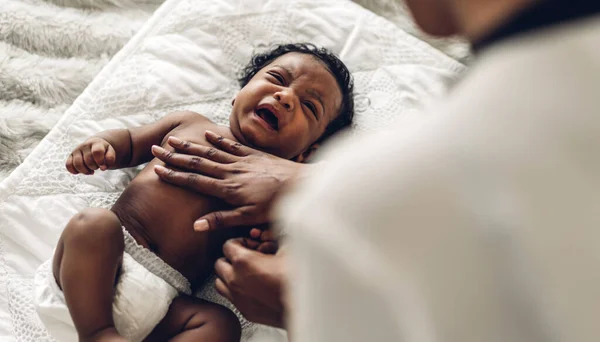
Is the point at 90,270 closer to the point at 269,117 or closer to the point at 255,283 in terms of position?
the point at 255,283

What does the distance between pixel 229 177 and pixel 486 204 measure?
63cm

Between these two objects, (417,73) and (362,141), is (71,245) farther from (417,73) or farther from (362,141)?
(417,73)

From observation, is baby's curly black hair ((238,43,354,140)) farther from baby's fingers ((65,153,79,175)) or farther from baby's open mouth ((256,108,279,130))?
baby's fingers ((65,153,79,175))

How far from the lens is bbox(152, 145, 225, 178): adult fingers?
2.94 feet

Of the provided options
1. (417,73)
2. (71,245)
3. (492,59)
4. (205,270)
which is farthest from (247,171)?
(492,59)

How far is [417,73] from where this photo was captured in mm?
1194

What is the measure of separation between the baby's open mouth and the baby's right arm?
0.40 feet

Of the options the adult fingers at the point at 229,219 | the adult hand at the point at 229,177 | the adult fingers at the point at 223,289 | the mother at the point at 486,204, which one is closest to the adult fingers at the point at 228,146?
the adult hand at the point at 229,177

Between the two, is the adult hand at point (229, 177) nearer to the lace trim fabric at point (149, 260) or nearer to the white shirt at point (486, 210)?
the lace trim fabric at point (149, 260)

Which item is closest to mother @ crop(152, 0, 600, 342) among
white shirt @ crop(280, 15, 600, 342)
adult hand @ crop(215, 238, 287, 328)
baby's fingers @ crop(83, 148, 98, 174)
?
white shirt @ crop(280, 15, 600, 342)

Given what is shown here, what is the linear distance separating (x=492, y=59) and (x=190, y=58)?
3.00 ft

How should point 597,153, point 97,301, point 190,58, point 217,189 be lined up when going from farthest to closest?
point 190,58 → point 217,189 → point 97,301 → point 597,153

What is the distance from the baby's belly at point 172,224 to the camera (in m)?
0.87

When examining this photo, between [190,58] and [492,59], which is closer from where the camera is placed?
[492,59]
